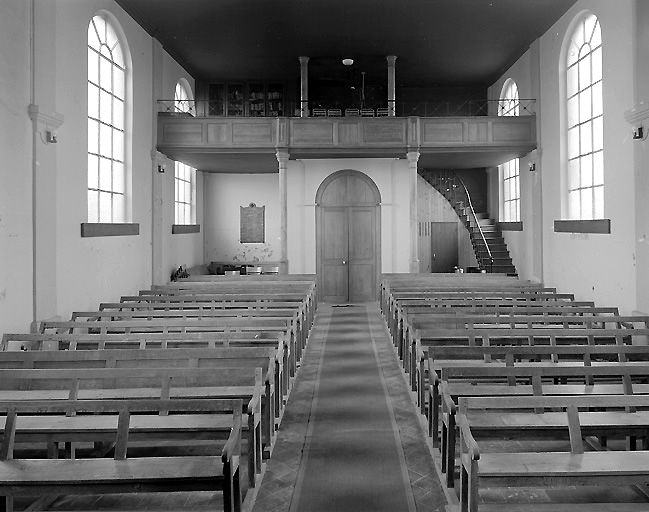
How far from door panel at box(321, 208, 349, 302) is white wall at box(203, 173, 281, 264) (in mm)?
2092

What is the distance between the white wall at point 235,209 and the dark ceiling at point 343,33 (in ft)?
11.0

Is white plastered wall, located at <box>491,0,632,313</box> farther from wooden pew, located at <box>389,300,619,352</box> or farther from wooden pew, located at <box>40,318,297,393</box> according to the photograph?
wooden pew, located at <box>40,318,297,393</box>

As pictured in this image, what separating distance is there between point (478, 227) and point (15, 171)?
13134mm

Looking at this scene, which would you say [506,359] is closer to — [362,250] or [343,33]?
[343,33]

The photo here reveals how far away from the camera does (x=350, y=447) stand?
18.8ft

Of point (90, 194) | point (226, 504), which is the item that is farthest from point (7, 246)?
point (226, 504)

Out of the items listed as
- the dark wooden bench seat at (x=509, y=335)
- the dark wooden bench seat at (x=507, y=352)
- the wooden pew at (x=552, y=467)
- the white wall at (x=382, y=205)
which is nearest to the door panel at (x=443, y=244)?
the white wall at (x=382, y=205)

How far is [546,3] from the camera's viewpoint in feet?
40.4

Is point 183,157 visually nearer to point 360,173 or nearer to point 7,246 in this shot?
point 360,173

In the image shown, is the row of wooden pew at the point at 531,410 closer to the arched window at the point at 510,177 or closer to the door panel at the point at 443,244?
the arched window at the point at 510,177

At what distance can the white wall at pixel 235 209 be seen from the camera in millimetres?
19953

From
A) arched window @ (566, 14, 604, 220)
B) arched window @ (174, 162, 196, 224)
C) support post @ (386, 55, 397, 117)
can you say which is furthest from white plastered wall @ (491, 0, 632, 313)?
arched window @ (174, 162, 196, 224)

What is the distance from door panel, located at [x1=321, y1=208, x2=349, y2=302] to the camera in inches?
729

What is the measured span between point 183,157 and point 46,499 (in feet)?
39.9
